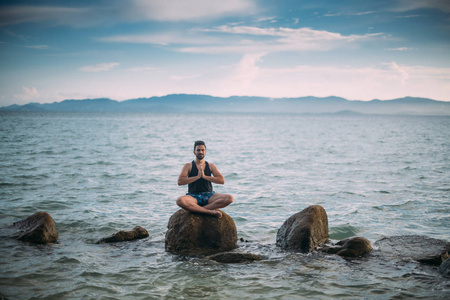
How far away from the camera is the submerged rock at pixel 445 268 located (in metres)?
8.23

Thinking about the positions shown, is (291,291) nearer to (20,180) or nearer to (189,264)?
(189,264)

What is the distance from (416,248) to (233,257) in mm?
5104

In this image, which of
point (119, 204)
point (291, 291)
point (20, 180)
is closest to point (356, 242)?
point (291, 291)

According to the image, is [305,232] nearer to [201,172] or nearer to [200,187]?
[200,187]

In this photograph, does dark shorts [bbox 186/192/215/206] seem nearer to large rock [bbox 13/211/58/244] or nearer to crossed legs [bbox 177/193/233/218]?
crossed legs [bbox 177/193/233/218]

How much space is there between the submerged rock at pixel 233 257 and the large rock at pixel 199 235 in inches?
19.9

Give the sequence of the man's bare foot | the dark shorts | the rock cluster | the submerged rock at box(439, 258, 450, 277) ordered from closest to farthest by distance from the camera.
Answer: the submerged rock at box(439, 258, 450, 277) → the rock cluster → the man's bare foot → the dark shorts

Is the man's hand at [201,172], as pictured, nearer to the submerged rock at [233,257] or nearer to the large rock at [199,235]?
the large rock at [199,235]

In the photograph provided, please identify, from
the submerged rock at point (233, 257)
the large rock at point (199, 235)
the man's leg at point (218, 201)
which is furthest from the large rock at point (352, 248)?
the man's leg at point (218, 201)

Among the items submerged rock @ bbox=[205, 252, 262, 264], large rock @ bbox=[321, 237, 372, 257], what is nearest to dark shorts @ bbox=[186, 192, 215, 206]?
submerged rock @ bbox=[205, 252, 262, 264]

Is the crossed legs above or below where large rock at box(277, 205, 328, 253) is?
above

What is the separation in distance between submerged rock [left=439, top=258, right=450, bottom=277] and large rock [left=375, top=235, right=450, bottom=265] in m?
0.46

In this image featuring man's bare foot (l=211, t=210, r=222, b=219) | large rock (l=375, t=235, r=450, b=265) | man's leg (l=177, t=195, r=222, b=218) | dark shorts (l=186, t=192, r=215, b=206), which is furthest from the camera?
dark shorts (l=186, t=192, r=215, b=206)

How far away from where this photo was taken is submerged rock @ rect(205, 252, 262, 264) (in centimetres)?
937
